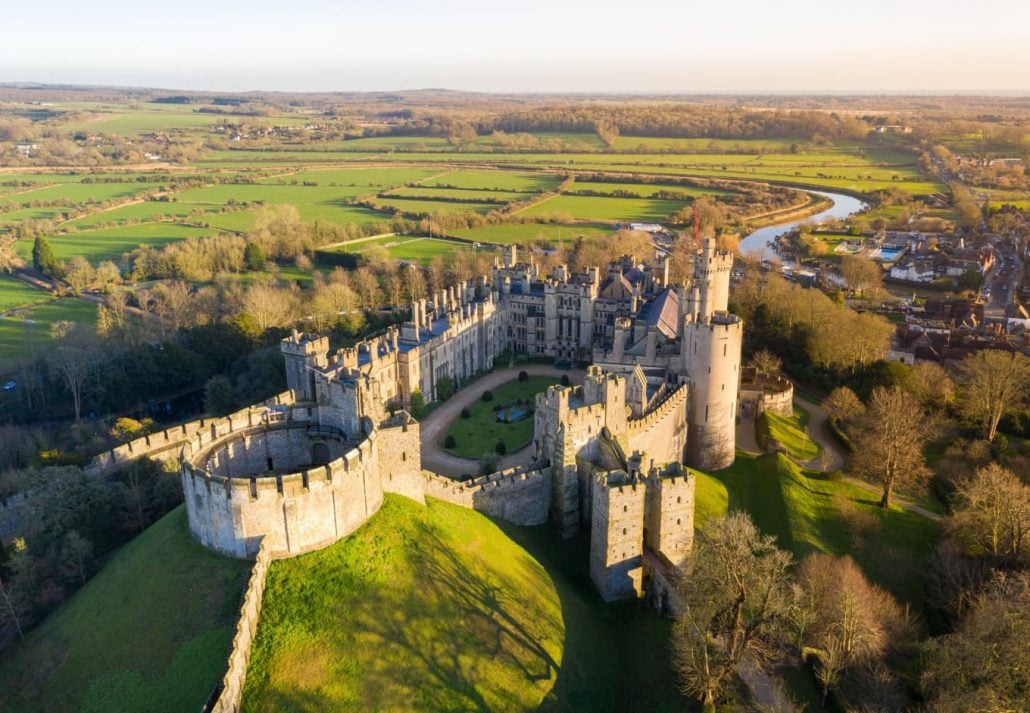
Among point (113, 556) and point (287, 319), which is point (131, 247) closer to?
point (287, 319)

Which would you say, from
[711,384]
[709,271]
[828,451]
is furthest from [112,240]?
[828,451]

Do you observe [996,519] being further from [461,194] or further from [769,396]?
[461,194]

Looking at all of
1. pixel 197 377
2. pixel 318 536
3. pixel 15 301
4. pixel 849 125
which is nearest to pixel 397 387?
pixel 197 377

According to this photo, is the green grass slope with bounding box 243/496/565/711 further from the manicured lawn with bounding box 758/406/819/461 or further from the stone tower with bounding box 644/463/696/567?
the manicured lawn with bounding box 758/406/819/461

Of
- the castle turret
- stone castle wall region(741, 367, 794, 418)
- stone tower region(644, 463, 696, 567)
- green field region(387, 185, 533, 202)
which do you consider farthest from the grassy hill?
green field region(387, 185, 533, 202)

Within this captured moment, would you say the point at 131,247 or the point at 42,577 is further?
the point at 131,247

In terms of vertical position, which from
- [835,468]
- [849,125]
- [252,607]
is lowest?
[835,468]

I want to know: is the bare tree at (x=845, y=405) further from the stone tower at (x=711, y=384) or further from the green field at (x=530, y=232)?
the green field at (x=530, y=232)
